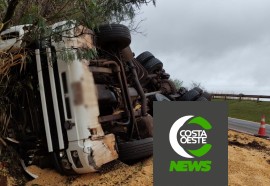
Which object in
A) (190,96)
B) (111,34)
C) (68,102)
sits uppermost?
(111,34)

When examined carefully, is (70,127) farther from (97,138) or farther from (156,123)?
(156,123)

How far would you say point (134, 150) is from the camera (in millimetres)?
5816

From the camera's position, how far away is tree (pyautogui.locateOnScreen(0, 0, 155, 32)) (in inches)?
188

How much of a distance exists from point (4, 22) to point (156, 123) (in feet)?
8.61

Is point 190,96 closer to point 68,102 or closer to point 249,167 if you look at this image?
point 249,167

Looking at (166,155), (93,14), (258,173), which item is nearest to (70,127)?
(93,14)

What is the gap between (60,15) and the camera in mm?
5305

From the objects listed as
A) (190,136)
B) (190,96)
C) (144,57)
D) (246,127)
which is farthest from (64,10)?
(246,127)

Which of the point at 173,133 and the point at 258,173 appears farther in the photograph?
the point at 258,173

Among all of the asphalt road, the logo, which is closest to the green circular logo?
the logo

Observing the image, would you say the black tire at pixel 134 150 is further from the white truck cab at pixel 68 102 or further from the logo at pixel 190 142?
the logo at pixel 190 142

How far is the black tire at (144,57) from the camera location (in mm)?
9047

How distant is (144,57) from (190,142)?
579 cm

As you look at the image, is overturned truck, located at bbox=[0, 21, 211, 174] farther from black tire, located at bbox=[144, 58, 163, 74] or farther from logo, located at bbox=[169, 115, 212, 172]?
black tire, located at bbox=[144, 58, 163, 74]
